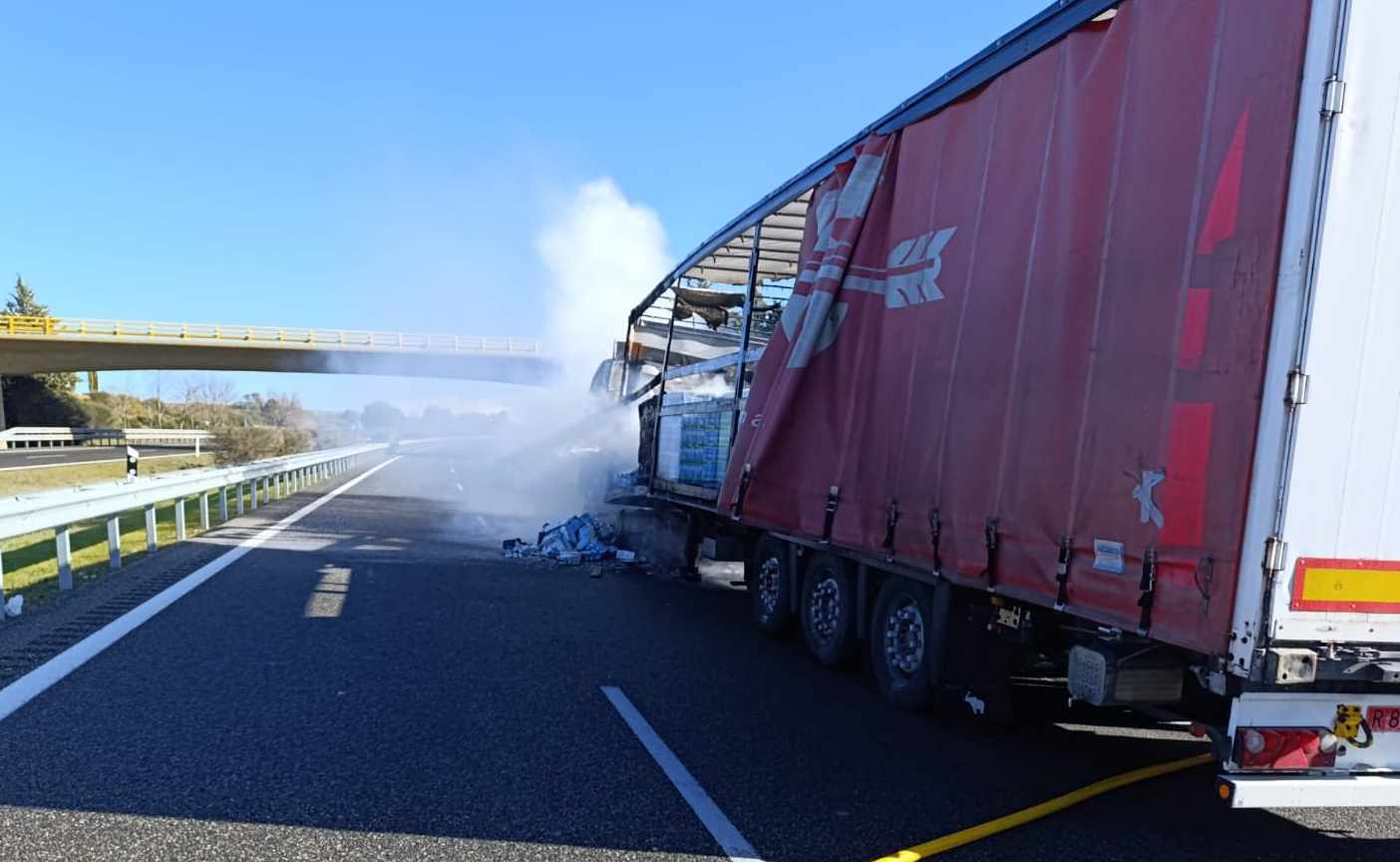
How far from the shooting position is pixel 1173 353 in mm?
3816

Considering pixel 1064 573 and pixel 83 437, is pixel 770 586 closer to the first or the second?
pixel 1064 573

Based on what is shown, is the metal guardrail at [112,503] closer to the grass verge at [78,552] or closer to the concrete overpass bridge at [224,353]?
the grass verge at [78,552]

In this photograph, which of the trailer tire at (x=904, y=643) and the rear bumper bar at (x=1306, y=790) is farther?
the trailer tire at (x=904, y=643)

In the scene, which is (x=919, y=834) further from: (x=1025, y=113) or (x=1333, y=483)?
(x=1025, y=113)

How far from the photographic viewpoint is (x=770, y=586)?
8.20 m

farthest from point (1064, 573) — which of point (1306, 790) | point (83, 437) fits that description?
point (83, 437)

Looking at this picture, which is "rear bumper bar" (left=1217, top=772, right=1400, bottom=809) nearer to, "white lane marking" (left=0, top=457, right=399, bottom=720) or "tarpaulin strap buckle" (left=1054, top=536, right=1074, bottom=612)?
"tarpaulin strap buckle" (left=1054, top=536, right=1074, bottom=612)

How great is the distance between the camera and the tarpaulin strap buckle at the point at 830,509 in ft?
21.7

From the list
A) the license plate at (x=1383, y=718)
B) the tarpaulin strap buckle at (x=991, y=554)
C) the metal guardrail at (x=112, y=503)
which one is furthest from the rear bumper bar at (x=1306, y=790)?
the metal guardrail at (x=112, y=503)

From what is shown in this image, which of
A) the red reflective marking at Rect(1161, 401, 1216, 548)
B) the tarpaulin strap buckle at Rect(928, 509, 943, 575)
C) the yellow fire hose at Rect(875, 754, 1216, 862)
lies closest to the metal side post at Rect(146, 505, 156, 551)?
the tarpaulin strap buckle at Rect(928, 509, 943, 575)

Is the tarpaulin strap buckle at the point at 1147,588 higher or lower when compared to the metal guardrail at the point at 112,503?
higher

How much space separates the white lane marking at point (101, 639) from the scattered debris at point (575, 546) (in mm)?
3336

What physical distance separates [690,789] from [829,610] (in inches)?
114

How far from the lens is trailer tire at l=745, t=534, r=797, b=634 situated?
307 inches
